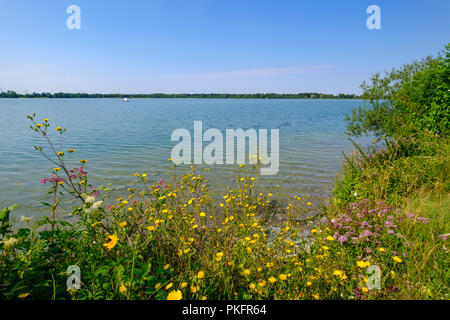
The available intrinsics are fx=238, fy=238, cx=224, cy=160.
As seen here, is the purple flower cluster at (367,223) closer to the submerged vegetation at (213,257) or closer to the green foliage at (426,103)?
the submerged vegetation at (213,257)

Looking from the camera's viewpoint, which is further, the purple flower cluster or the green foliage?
the green foliage

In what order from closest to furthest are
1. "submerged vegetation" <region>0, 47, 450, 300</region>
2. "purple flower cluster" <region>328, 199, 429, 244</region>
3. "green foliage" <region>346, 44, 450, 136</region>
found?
"submerged vegetation" <region>0, 47, 450, 300</region> < "purple flower cluster" <region>328, 199, 429, 244</region> < "green foliage" <region>346, 44, 450, 136</region>

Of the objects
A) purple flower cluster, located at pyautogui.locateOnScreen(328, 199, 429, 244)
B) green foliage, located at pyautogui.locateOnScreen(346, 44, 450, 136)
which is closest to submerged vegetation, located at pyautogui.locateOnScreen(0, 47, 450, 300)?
purple flower cluster, located at pyautogui.locateOnScreen(328, 199, 429, 244)

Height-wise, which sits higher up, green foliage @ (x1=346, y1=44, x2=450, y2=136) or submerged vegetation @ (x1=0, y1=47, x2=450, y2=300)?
green foliage @ (x1=346, y1=44, x2=450, y2=136)

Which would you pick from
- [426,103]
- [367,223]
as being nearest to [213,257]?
[367,223]

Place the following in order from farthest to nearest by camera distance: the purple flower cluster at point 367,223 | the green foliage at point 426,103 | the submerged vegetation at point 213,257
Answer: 1. the green foliage at point 426,103
2. the purple flower cluster at point 367,223
3. the submerged vegetation at point 213,257

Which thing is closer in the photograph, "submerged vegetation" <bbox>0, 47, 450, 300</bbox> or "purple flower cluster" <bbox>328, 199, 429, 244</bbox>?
"submerged vegetation" <bbox>0, 47, 450, 300</bbox>

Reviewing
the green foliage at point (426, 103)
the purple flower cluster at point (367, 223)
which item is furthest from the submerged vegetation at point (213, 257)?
the green foliage at point (426, 103)

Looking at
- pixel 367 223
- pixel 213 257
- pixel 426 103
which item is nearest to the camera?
pixel 213 257

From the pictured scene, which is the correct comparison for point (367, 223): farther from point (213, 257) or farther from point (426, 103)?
point (426, 103)

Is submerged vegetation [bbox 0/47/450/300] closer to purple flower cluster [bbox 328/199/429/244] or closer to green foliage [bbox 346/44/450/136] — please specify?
purple flower cluster [bbox 328/199/429/244]

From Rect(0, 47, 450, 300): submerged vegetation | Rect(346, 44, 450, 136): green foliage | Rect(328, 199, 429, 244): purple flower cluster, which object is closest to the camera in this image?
Rect(0, 47, 450, 300): submerged vegetation

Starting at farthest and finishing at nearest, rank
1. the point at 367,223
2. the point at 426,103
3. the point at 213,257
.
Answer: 1. the point at 426,103
2. the point at 367,223
3. the point at 213,257

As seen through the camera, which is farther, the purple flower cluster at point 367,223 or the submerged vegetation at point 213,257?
the purple flower cluster at point 367,223
